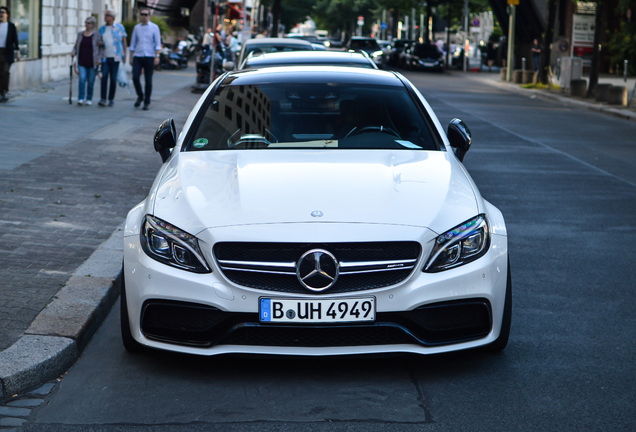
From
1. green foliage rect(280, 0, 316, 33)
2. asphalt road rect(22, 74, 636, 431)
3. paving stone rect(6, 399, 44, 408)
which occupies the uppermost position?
green foliage rect(280, 0, 316, 33)

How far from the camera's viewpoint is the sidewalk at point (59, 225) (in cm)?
508

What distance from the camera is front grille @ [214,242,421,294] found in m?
4.59

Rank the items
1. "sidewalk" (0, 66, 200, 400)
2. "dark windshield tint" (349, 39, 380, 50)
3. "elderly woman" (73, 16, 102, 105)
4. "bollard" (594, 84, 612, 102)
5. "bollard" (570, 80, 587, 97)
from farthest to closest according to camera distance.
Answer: "dark windshield tint" (349, 39, 380, 50) < "bollard" (570, 80, 587, 97) < "bollard" (594, 84, 612, 102) < "elderly woman" (73, 16, 102, 105) < "sidewalk" (0, 66, 200, 400)

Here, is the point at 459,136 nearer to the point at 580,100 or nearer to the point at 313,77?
the point at 313,77

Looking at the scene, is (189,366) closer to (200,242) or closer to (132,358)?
(132,358)

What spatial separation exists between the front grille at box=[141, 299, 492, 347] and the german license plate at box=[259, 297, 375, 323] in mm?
36

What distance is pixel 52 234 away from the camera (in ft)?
25.6

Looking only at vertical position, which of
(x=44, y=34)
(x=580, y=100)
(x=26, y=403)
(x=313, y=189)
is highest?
(x=44, y=34)

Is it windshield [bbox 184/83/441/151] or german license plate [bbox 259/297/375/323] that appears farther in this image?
windshield [bbox 184/83/441/151]

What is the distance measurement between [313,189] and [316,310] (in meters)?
0.71

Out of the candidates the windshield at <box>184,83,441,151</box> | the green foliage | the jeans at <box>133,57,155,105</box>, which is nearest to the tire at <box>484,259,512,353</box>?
the windshield at <box>184,83,441,151</box>

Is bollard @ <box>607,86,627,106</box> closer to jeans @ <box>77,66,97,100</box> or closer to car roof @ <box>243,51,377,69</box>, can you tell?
jeans @ <box>77,66,97,100</box>

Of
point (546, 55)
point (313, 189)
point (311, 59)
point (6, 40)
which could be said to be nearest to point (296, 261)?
point (313, 189)

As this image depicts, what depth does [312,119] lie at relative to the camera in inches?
248
